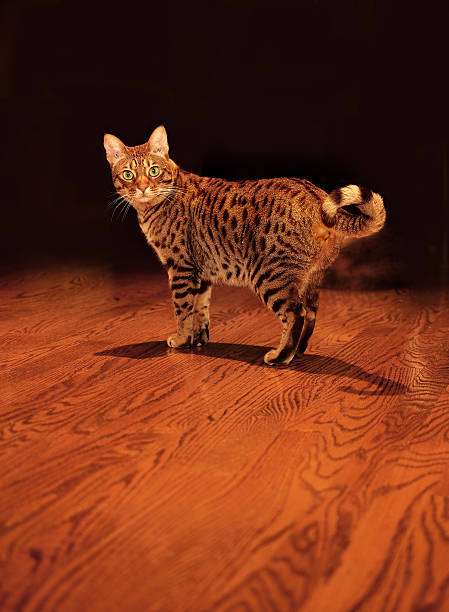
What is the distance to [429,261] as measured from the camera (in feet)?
17.0

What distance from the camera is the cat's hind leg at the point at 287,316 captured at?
8.25 ft

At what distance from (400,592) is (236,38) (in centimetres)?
461

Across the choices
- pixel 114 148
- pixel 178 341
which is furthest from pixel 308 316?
pixel 114 148

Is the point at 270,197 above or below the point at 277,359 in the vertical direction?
above

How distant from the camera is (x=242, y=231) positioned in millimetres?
2615

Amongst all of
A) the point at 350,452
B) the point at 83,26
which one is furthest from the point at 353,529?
the point at 83,26

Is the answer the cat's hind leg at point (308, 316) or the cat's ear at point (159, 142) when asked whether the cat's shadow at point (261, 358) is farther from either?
the cat's ear at point (159, 142)

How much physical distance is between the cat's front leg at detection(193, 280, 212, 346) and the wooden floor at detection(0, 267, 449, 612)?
0.32 feet

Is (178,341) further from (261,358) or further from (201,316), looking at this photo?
(261,358)

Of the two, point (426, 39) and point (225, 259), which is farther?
point (426, 39)

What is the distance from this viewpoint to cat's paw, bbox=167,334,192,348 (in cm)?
283

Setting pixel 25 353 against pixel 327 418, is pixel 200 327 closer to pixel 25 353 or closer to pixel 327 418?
pixel 25 353

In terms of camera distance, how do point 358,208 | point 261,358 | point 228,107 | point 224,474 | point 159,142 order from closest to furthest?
point 224,474 → point 358,208 → point 261,358 → point 159,142 → point 228,107

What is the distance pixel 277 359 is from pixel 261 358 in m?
0.12
